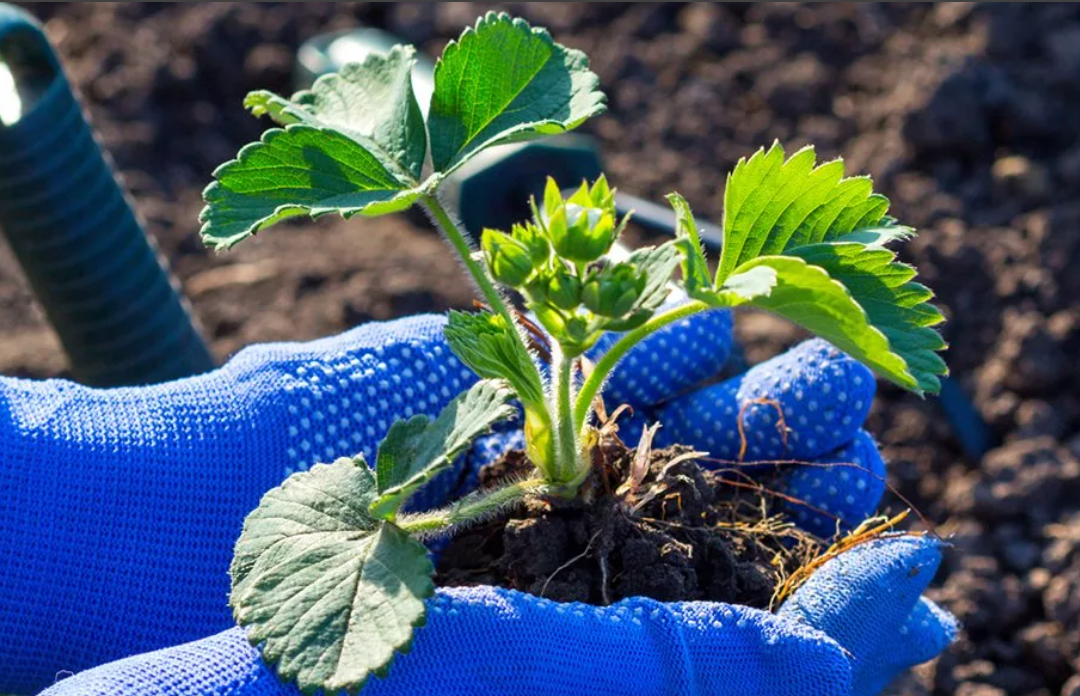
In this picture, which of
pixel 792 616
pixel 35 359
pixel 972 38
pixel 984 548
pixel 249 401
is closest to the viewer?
pixel 792 616

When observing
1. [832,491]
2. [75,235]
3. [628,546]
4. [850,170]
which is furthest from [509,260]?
[850,170]

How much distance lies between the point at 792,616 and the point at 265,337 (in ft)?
5.76

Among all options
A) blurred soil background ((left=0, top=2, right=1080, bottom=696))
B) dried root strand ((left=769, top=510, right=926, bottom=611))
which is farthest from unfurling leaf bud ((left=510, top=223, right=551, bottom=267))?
blurred soil background ((left=0, top=2, right=1080, bottom=696))

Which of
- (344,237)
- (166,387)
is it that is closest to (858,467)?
(166,387)

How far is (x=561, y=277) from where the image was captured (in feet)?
3.79

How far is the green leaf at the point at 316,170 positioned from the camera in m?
1.33

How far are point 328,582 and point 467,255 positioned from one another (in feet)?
1.21

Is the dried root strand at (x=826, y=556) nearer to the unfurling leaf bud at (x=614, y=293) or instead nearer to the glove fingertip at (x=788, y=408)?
the glove fingertip at (x=788, y=408)

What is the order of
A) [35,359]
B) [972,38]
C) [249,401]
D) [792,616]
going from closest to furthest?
1. [792,616]
2. [249,401]
3. [35,359]
4. [972,38]

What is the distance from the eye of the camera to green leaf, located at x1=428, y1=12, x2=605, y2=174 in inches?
55.8

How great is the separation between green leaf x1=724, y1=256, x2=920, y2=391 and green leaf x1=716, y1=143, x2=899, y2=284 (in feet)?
0.34

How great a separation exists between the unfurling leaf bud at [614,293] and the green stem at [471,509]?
28cm

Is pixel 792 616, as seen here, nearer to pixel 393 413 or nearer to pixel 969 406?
pixel 393 413

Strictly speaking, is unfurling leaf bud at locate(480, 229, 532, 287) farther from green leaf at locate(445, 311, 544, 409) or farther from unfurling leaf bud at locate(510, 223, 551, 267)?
green leaf at locate(445, 311, 544, 409)
